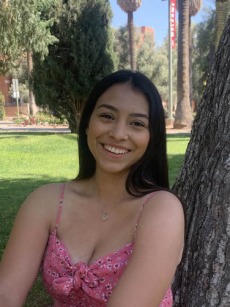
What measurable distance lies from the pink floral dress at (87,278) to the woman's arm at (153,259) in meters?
0.07

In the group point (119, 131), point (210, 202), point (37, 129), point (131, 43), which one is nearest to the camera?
point (119, 131)

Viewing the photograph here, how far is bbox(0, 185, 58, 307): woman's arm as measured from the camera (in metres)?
1.68

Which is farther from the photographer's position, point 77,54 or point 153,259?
point 77,54

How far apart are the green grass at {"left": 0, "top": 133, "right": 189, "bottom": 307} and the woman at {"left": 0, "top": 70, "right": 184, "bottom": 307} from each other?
195 cm

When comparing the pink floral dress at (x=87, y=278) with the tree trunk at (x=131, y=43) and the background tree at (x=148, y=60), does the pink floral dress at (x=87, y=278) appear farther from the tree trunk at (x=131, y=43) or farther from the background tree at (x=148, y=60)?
the background tree at (x=148, y=60)

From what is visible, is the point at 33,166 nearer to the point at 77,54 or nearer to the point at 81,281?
the point at 77,54

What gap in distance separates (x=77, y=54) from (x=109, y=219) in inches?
617

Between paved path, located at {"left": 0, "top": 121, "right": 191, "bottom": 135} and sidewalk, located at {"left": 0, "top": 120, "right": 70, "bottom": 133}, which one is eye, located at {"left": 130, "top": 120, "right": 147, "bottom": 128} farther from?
sidewalk, located at {"left": 0, "top": 120, "right": 70, "bottom": 133}

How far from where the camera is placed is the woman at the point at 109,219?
1504 mm

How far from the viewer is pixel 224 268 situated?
191cm

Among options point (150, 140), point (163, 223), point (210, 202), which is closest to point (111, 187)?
point (150, 140)

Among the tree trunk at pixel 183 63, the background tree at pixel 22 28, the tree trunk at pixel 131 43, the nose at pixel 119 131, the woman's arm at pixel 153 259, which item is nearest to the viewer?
the woman's arm at pixel 153 259

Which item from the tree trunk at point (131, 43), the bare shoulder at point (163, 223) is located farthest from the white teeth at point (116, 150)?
the tree trunk at point (131, 43)

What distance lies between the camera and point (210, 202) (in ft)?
6.52
